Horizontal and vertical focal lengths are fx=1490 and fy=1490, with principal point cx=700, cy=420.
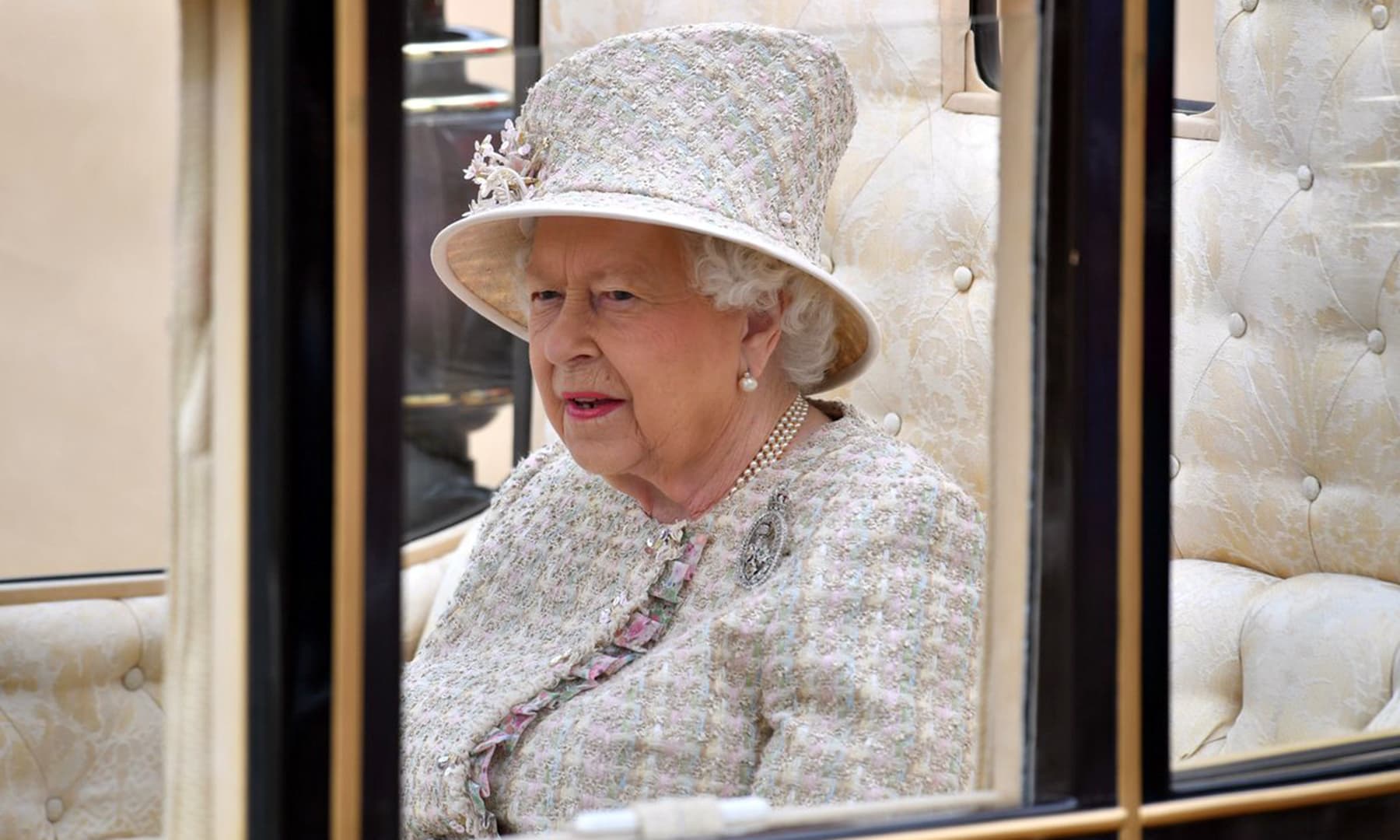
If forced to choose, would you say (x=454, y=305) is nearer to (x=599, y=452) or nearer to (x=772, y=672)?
(x=599, y=452)

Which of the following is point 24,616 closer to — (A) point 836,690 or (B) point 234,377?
(A) point 836,690

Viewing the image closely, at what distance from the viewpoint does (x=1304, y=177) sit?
1.99m

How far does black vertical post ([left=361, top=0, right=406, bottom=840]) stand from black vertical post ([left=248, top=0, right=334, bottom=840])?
3 cm

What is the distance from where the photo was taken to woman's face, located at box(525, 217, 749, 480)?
1.88 metres

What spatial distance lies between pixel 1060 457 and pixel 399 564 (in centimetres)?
51

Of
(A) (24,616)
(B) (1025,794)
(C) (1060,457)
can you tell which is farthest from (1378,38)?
(A) (24,616)

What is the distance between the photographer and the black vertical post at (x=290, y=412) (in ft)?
2.95

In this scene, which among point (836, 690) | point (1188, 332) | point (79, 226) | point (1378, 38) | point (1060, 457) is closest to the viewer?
point (1060, 457)

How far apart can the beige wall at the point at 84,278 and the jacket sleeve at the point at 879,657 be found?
122cm

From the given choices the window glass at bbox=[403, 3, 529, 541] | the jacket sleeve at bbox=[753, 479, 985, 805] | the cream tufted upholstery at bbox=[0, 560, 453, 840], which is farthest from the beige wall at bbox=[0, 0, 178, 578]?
the jacket sleeve at bbox=[753, 479, 985, 805]

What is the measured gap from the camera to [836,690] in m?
1.62

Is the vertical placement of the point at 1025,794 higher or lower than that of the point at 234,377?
lower

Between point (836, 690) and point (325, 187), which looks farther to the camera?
point (836, 690)

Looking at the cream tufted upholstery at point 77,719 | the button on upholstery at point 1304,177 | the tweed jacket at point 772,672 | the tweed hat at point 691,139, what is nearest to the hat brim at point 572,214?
the tweed hat at point 691,139
